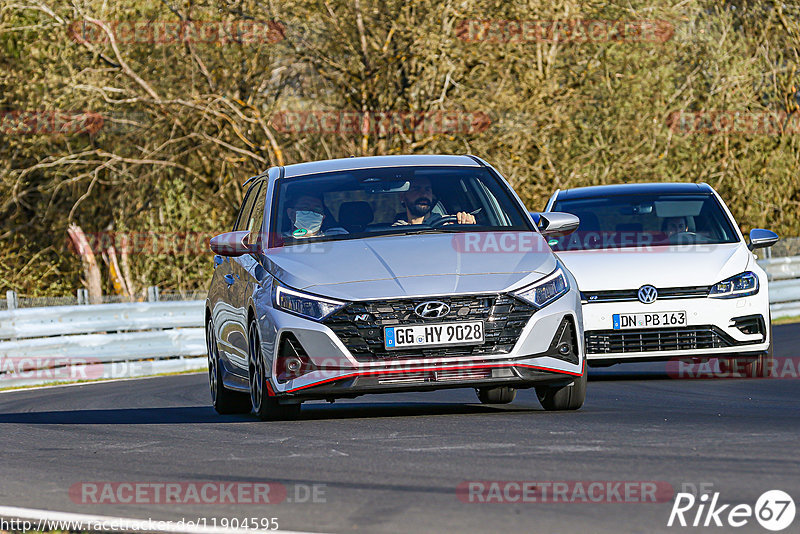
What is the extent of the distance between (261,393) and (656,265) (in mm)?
4056

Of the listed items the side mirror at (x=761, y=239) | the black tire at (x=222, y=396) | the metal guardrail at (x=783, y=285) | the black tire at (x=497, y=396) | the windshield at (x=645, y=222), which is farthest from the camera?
the metal guardrail at (x=783, y=285)

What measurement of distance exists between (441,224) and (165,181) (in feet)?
59.6

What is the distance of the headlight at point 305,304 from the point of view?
8.38 meters

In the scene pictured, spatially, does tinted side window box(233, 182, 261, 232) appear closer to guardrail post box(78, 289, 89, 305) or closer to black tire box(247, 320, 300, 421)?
black tire box(247, 320, 300, 421)

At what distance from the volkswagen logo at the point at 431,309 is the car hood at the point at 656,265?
3.60 meters

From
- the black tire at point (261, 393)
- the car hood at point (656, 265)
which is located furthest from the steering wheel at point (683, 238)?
the black tire at point (261, 393)

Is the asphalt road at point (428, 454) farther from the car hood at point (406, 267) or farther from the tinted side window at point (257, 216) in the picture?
the tinted side window at point (257, 216)

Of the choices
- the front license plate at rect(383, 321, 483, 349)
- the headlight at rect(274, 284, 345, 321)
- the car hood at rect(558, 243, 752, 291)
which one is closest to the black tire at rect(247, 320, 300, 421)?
the headlight at rect(274, 284, 345, 321)

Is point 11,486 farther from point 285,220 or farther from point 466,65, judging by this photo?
point 466,65

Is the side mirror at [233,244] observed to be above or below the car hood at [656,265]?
above

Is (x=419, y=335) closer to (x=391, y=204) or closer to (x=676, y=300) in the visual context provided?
(x=391, y=204)

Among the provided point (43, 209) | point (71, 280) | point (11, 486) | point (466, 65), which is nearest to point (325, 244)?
point (11, 486)

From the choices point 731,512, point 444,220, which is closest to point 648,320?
point 444,220

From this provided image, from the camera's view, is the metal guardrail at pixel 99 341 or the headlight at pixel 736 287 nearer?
the headlight at pixel 736 287
